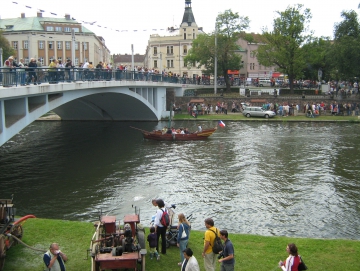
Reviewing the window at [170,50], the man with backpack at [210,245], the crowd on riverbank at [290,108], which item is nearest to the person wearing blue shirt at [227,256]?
the man with backpack at [210,245]

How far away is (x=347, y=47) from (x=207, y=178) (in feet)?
119

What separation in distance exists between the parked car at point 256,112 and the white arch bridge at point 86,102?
9653 mm

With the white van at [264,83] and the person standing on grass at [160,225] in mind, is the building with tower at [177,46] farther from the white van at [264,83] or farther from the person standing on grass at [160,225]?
the person standing on grass at [160,225]

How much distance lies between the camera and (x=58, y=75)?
24328mm

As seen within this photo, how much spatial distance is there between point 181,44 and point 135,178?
7763 cm

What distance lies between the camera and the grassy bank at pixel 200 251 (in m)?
11.5

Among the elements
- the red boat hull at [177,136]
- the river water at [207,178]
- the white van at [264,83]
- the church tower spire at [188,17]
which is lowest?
the river water at [207,178]

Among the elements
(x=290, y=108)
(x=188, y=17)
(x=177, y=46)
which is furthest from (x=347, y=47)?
(x=188, y=17)

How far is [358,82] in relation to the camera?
6122cm

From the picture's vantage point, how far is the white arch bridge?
62.7ft

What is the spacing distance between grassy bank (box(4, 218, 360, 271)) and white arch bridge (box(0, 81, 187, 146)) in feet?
18.1

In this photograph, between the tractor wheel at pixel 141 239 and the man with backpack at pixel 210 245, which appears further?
the tractor wheel at pixel 141 239

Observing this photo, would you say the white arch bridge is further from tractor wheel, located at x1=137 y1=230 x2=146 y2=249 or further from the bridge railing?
tractor wheel, located at x1=137 y1=230 x2=146 y2=249

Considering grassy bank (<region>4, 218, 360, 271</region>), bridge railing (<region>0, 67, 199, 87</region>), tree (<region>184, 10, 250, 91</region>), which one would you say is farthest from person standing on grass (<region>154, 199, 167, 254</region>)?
tree (<region>184, 10, 250, 91</region>)
